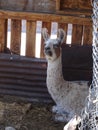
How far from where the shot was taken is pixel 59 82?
16.0 feet

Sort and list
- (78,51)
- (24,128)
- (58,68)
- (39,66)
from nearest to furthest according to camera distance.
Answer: (58,68) < (24,128) < (78,51) < (39,66)

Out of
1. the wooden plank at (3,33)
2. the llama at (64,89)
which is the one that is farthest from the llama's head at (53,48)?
the wooden plank at (3,33)

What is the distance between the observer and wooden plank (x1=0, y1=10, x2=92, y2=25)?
19.3 ft

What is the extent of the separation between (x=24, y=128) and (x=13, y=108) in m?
0.61

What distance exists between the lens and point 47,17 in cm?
596

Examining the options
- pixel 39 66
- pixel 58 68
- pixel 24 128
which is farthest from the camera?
pixel 39 66

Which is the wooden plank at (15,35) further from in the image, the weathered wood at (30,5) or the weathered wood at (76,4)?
the weathered wood at (76,4)

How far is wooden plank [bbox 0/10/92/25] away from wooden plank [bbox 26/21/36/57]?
0.15m

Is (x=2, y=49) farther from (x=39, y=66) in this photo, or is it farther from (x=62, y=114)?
(x=62, y=114)

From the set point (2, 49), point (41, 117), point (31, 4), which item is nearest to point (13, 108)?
point (41, 117)

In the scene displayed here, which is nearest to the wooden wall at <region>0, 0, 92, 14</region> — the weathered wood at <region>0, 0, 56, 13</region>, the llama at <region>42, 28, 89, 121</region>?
the weathered wood at <region>0, 0, 56, 13</region>

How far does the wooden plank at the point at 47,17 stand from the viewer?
5895 mm

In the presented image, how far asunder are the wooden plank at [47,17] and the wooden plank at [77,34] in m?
0.11

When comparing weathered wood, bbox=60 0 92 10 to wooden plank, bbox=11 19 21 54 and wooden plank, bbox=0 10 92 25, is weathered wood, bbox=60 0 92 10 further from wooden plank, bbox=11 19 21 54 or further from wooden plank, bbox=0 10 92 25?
wooden plank, bbox=11 19 21 54
